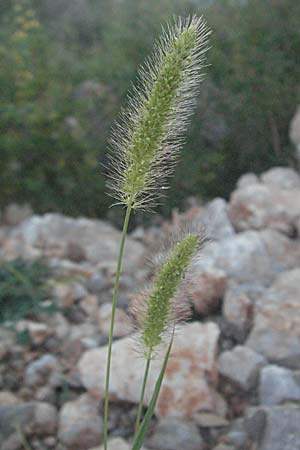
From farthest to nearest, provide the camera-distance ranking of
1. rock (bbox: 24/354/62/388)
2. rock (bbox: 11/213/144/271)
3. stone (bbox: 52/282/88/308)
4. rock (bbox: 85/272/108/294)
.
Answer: rock (bbox: 11/213/144/271) → rock (bbox: 85/272/108/294) → stone (bbox: 52/282/88/308) → rock (bbox: 24/354/62/388)

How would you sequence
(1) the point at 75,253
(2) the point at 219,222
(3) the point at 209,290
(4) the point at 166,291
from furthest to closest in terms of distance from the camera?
(1) the point at 75,253 → (2) the point at 219,222 → (3) the point at 209,290 → (4) the point at 166,291

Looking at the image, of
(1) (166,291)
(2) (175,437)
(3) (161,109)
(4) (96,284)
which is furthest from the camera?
(4) (96,284)

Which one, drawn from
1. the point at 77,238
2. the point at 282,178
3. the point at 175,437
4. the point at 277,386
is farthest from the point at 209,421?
the point at 282,178

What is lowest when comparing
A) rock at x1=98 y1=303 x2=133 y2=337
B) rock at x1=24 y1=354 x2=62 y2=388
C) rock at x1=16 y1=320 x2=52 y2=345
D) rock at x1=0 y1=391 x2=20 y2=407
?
rock at x1=0 y1=391 x2=20 y2=407

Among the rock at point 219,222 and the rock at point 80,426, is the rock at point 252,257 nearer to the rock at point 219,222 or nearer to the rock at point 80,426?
the rock at point 219,222

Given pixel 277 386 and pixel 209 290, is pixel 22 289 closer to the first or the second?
pixel 209 290

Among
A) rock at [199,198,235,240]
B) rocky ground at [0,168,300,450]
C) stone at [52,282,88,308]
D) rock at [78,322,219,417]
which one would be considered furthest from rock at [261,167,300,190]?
rock at [78,322,219,417]

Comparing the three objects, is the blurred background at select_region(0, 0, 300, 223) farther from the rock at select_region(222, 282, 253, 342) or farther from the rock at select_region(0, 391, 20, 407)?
the rock at select_region(0, 391, 20, 407)

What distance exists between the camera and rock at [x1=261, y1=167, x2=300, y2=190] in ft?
17.6

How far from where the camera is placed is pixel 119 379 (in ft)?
10.5

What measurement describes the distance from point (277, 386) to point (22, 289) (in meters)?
1.66

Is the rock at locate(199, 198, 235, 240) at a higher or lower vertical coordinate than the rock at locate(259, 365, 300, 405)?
higher

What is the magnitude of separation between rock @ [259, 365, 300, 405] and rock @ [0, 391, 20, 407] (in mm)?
1090

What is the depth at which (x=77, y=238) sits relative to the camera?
5.44 m
